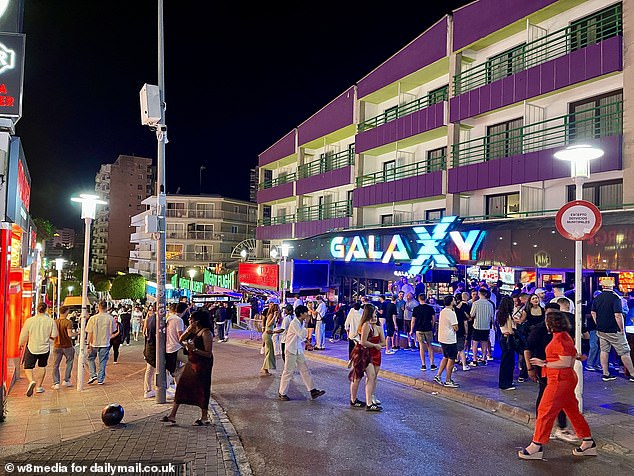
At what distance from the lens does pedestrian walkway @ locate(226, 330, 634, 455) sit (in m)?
7.81

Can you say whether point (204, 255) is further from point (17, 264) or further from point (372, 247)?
point (17, 264)

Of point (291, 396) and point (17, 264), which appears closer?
point (291, 396)

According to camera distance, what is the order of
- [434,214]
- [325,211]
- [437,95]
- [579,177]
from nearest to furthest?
1. [579,177]
2. [437,95]
3. [434,214]
4. [325,211]

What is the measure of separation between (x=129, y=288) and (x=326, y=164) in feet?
122

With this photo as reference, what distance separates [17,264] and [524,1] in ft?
59.7

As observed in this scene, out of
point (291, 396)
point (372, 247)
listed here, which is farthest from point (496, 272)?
point (291, 396)

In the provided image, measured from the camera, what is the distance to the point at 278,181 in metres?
39.9

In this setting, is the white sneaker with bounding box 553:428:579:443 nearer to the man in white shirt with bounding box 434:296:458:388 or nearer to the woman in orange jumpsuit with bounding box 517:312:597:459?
the woman in orange jumpsuit with bounding box 517:312:597:459

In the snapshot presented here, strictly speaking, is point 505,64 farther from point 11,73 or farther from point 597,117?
point 11,73

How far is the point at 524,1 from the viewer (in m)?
18.7

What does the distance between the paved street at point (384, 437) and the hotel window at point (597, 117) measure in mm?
10458

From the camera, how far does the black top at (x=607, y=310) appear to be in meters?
11.0

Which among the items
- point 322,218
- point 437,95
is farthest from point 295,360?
point 322,218

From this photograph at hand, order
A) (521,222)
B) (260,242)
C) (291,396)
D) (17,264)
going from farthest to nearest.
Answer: (260,242), (521,222), (17,264), (291,396)
